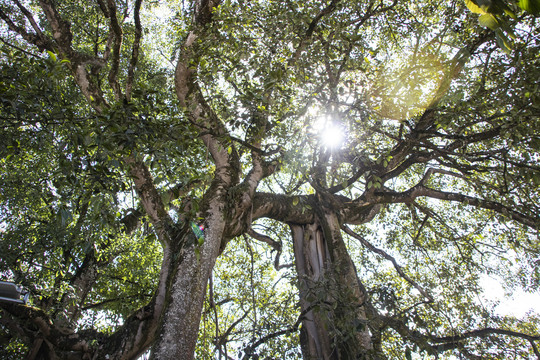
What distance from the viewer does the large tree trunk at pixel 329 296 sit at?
3486 millimetres

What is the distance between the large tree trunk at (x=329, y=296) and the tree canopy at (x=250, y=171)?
0.10 ft

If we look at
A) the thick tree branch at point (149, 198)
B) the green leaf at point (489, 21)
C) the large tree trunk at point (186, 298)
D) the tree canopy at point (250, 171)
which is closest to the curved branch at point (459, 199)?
the tree canopy at point (250, 171)

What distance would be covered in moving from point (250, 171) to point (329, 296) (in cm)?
234

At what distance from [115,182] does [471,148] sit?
23.5 feet

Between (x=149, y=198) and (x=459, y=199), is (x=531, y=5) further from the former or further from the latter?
(x=459, y=199)

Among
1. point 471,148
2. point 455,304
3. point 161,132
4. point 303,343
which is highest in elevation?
point 471,148

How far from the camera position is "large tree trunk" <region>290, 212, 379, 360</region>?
3486 mm

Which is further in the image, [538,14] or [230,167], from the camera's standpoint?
[230,167]

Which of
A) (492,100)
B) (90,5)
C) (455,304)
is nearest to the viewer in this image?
(492,100)

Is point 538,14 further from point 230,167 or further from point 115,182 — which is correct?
point 230,167

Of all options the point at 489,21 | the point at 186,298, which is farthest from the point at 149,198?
the point at 489,21

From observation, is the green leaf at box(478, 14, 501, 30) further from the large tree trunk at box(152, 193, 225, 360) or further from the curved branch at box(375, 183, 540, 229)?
the curved branch at box(375, 183, 540, 229)

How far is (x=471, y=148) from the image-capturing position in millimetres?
7145

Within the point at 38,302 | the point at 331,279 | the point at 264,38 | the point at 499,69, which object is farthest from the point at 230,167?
the point at 499,69
